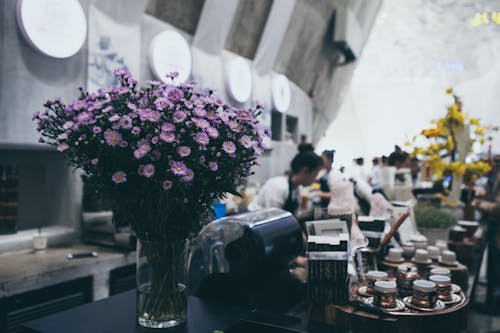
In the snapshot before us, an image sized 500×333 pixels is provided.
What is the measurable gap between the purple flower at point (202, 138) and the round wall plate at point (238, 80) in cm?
480

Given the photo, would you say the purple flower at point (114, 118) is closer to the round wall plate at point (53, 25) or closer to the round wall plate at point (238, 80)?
the round wall plate at point (53, 25)

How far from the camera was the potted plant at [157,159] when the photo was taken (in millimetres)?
1021

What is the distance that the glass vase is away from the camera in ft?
Answer: 3.52

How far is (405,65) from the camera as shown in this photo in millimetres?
16516

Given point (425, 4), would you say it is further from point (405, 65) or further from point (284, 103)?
point (284, 103)

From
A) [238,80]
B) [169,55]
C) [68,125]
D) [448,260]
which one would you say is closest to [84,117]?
[68,125]

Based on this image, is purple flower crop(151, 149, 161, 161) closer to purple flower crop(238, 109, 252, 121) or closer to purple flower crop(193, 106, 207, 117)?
purple flower crop(193, 106, 207, 117)

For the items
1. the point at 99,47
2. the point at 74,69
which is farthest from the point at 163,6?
the point at 74,69

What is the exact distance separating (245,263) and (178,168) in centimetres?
47

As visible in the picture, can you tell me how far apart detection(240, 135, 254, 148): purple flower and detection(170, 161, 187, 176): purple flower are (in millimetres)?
177

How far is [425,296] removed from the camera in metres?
1.27

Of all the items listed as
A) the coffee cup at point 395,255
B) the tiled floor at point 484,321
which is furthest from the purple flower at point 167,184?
the tiled floor at point 484,321

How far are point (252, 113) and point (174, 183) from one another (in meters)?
0.29

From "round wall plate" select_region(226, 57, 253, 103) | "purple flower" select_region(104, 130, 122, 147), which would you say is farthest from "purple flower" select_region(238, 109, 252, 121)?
"round wall plate" select_region(226, 57, 253, 103)
